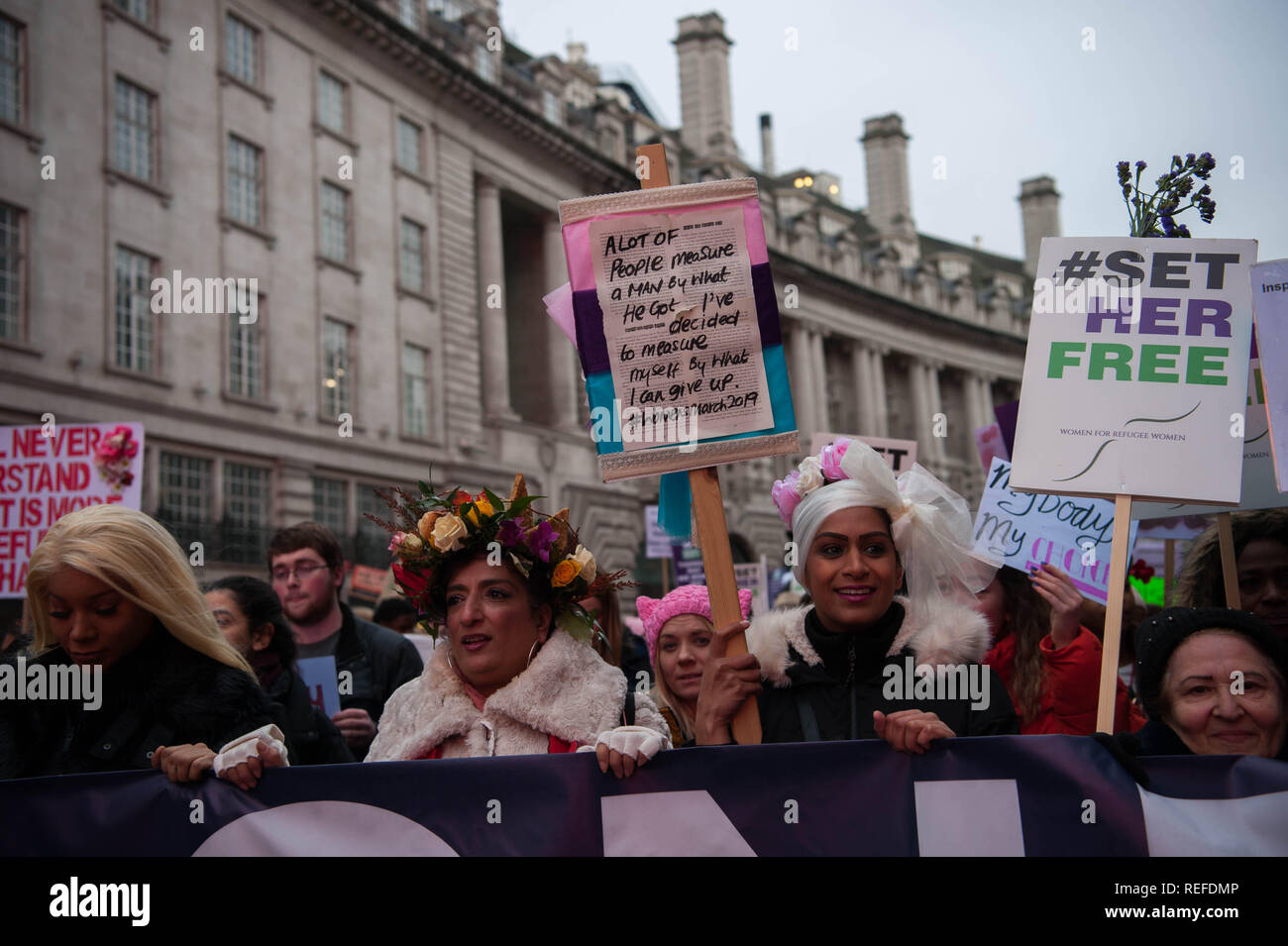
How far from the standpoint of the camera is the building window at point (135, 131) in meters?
20.1

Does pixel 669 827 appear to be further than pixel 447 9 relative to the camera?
No

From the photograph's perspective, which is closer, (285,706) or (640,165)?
(640,165)

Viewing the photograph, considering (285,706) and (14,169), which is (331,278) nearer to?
(14,169)

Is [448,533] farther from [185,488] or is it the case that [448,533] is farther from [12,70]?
[185,488]

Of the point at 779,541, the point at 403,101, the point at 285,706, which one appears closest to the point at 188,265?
the point at 403,101

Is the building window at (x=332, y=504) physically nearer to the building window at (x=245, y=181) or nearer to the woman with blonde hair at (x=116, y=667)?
the building window at (x=245, y=181)

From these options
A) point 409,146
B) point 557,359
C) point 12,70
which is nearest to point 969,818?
point 12,70

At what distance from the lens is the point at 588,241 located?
11.4 feet

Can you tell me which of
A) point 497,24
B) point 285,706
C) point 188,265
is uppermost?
point 497,24

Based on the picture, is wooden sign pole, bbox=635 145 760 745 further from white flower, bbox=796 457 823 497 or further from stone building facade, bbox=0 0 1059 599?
stone building facade, bbox=0 0 1059 599

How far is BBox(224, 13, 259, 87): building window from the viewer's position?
2259 cm

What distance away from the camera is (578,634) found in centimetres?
365

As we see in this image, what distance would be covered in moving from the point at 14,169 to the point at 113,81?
9.07 feet

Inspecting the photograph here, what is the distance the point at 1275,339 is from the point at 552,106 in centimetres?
3169
